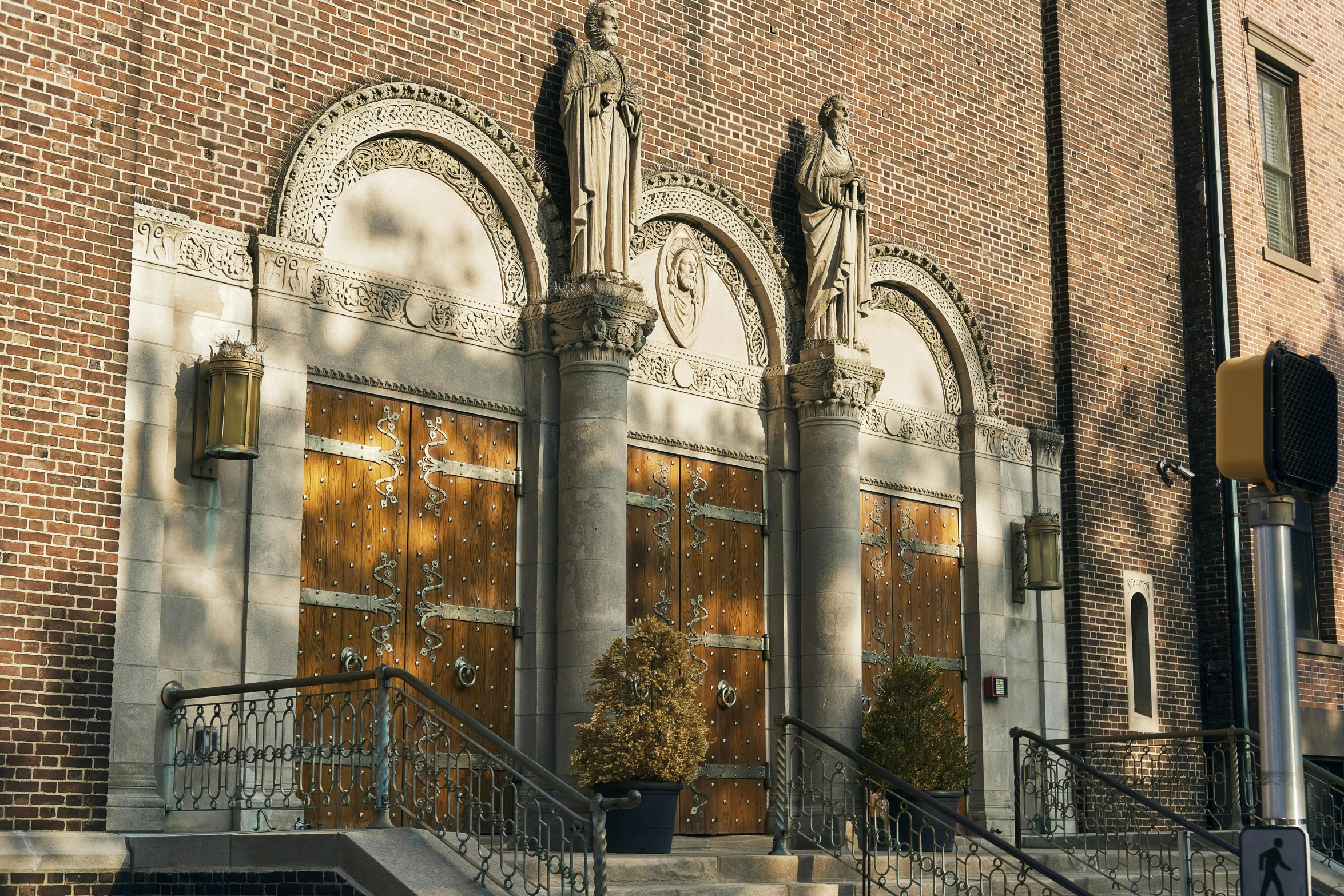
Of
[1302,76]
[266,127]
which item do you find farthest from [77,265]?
[1302,76]

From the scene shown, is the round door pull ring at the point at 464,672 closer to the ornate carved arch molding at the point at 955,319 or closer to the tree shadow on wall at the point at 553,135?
the tree shadow on wall at the point at 553,135

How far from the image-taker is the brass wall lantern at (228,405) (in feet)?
34.2

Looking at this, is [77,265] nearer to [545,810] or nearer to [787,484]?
[545,810]

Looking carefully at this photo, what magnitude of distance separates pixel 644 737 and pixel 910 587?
5.60 metres

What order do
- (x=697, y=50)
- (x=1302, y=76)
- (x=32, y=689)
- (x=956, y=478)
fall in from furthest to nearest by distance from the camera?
(x=1302, y=76) → (x=956, y=478) → (x=697, y=50) → (x=32, y=689)

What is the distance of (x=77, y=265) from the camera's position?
10141 mm

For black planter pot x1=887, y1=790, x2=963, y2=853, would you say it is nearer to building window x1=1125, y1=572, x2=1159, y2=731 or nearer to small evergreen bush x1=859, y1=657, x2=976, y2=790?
small evergreen bush x1=859, y1=657, x2=976, y2=790

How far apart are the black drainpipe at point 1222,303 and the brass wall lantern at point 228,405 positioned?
37.9ft

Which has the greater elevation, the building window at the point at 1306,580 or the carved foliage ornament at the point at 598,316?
the carved foliage ornament at the point at 598,316

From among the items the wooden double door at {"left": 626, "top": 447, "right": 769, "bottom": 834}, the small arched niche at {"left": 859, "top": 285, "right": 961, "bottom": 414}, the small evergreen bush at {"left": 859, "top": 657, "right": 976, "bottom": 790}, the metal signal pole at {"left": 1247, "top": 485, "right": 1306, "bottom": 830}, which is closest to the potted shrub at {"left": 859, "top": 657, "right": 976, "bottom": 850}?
the small evergreen bush at {"left": 859, "top": 657, "right": 976, "bottom": 790}

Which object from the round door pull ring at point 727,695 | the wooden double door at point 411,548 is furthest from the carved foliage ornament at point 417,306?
the round door pull ring at point 727,695

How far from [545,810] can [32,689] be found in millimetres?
3832

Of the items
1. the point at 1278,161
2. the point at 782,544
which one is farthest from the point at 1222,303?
the point at 782,544

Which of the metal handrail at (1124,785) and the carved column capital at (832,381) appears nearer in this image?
the metal handrail at (1124,785)
